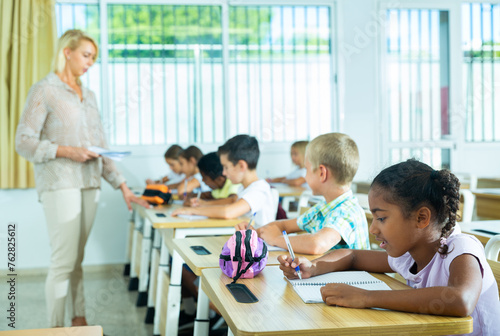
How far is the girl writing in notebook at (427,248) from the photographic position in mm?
1082

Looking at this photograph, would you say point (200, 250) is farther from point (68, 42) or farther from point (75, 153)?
point (68, 42)

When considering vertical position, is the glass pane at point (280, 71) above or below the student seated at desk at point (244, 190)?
above

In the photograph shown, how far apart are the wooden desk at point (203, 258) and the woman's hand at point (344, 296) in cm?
45

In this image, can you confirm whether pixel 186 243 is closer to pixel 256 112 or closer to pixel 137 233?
pixel 137 233

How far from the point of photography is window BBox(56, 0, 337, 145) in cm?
493

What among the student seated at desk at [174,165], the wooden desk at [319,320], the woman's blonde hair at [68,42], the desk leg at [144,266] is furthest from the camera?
the student seated at desk at [174,165]

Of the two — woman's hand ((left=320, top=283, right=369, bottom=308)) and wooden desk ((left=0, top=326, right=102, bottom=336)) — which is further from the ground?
woman's hand ((left=320, top=283, right=369, bottom=308))

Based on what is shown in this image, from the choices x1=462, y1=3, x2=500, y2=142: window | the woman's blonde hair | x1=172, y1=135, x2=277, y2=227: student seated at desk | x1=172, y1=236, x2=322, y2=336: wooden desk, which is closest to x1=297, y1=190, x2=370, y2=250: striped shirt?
x1=172, y1=236, x2=322, y2=336: wooden desk

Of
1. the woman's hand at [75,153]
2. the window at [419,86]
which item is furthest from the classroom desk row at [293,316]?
the window at [419,86]

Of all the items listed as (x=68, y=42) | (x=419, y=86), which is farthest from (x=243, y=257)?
(x=419, y=86)

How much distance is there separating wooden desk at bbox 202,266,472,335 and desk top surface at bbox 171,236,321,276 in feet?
1.23

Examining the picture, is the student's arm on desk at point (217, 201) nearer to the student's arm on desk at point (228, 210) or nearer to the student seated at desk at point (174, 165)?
the student's arm on desk at point (228, 210)

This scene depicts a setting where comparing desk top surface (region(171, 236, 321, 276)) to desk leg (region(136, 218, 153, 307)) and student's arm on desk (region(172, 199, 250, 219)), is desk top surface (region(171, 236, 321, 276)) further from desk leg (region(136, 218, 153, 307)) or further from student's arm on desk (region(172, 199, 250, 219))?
desk leg (region(136, 218, 153, 307))

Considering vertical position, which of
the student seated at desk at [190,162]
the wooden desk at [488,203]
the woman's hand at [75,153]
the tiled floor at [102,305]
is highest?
the woman's hand at [75,153]
